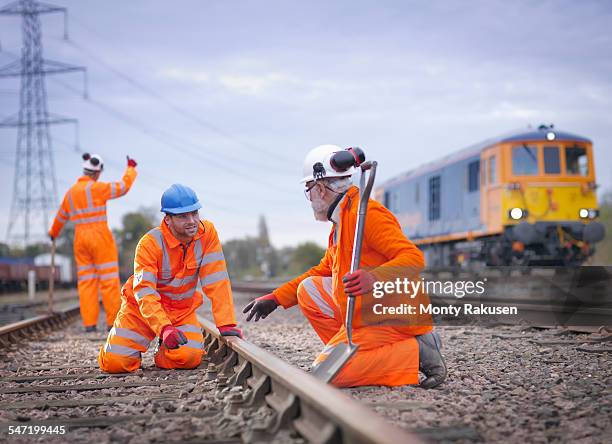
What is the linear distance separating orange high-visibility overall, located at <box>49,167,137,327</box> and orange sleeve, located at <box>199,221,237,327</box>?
3421mm

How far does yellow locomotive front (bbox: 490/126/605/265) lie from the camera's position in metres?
15.8

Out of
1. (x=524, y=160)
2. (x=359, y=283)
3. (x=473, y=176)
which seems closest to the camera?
(x=359, y=283)

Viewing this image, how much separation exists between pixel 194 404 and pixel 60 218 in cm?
554

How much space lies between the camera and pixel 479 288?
7156 millimetres

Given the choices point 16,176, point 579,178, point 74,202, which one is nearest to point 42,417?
point 74,202

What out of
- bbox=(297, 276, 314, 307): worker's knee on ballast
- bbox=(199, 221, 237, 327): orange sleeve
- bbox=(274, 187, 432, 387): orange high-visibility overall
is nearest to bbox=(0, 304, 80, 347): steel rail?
bbox=(199, 221, 237, 327): orange sleeve

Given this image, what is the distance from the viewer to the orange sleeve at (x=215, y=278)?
17.0 ft

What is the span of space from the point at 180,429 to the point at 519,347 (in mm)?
3472

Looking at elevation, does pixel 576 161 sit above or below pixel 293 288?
above

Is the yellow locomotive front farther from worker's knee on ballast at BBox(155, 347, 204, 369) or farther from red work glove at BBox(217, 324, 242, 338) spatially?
worker's knee on ballast at BBox(155, 347, 204, 369)

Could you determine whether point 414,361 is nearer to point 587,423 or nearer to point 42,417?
point 587,423

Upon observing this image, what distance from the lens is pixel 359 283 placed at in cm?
371

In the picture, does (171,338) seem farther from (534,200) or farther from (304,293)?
(534,200)

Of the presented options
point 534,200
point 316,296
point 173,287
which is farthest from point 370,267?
point 534,200
